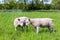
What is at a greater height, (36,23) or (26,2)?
(36,23)

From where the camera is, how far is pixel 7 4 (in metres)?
61.7

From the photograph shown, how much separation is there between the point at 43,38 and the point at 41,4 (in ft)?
177

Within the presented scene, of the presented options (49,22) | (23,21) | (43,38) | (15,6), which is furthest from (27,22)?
(15,6)

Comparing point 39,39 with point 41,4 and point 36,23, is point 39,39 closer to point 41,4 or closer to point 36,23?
point 36,23

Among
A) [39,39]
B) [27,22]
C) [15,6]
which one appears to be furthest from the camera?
[15,6]

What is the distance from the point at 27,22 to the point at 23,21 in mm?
213

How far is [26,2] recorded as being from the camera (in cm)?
6256

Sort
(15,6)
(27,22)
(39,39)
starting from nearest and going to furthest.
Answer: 1. (39,39)
2. (27,22)
3. (15,6)

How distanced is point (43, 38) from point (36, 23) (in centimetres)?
179

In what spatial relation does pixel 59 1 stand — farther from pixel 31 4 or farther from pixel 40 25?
pixel 40 25

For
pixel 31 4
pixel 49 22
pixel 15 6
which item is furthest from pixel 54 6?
pixel 49 22

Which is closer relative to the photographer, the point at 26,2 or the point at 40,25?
the point at 40,25

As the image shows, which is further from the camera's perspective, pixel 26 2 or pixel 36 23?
pixel 26 2

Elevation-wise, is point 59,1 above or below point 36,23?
below
